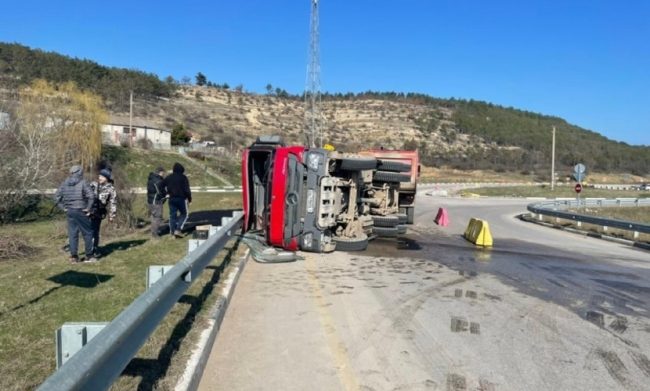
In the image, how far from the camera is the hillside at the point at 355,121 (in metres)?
99.2

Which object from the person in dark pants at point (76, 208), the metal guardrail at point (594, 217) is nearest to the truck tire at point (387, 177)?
the person in dark pants at point (76, 208)

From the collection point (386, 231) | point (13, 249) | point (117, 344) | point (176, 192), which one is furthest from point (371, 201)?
point (117, 344)

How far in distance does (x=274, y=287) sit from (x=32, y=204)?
15064 mm

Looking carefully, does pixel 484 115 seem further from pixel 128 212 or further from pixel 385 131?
pixel 128 212

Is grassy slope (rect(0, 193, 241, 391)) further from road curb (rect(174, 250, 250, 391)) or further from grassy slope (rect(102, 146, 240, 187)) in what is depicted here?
grassy slope (rect(102, 146, 240, 187))

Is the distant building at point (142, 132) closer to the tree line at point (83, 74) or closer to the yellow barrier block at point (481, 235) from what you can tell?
the tree line at point (83, 74)

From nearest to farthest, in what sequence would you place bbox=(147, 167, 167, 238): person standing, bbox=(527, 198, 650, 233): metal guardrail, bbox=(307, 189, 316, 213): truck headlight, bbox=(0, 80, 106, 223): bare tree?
bbox=(307, 189, 316, 213): truck headlight → bbox=(147, 167, 167, 238): person standing → bbox=(0, 80, 106, 223): bare tree → bbox=(527, 198, 650, 233): metal guardrail

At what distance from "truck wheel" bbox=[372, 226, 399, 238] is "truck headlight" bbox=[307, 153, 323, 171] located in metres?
4.31

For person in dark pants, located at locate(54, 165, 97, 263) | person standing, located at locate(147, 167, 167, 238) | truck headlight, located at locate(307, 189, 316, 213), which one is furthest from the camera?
person standing, located at locate(147, 167, 167, 238)

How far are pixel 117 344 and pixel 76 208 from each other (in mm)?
6679

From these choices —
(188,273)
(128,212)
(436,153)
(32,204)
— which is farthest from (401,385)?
(436,153)

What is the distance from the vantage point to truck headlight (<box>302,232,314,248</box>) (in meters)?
11.4

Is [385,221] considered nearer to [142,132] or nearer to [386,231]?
[386,231]

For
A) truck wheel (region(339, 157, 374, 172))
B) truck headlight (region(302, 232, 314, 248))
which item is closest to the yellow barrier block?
truck wheel (region(339, 157, 374, 172))
